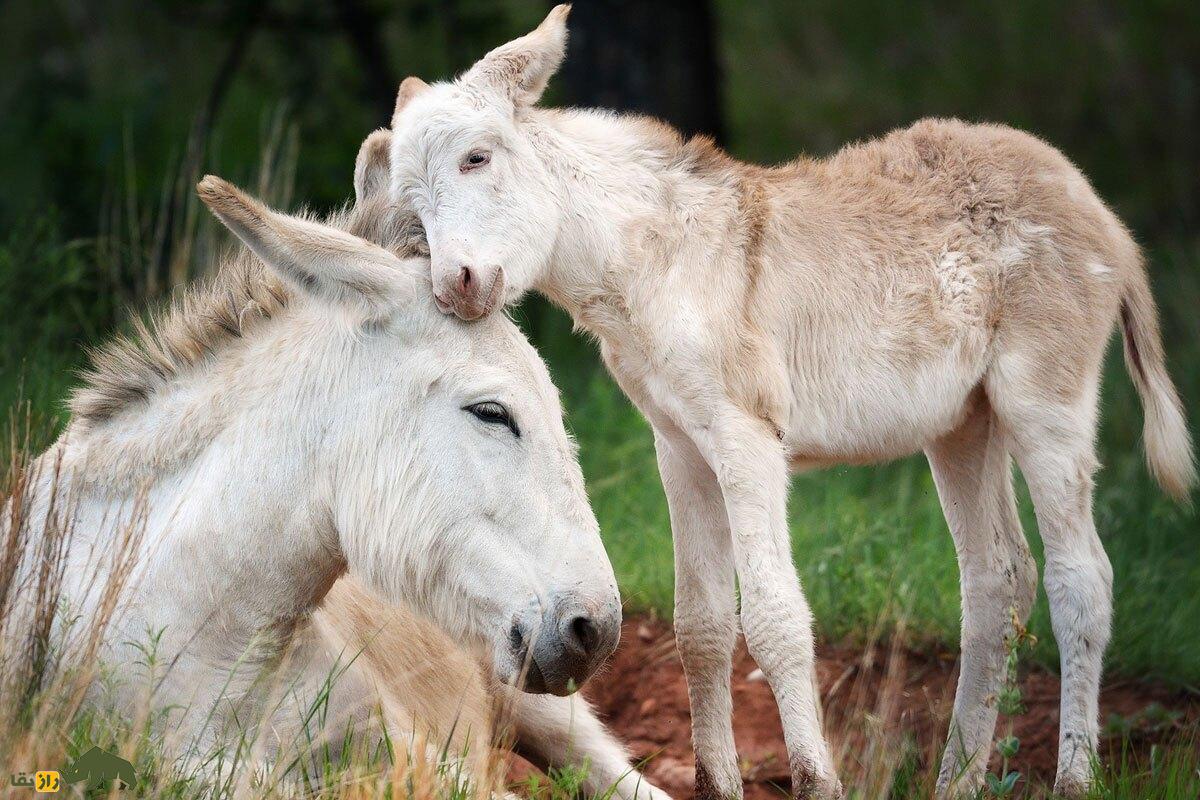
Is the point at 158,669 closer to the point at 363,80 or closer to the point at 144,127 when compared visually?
the point at 144,127

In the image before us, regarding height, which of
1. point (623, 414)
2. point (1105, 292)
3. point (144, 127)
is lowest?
point (623, 414)

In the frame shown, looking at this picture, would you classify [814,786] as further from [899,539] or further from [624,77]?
[624,77]

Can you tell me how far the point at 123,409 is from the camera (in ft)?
11.7

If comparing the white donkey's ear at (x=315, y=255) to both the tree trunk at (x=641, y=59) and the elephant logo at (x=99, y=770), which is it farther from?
the tree trunk at (x=641, y=59)

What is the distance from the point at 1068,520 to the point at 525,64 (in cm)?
221

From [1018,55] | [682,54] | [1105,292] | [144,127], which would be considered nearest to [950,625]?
[1105,292]

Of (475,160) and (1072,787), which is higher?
(475,160)

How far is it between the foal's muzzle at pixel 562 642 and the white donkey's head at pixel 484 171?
2.63 ft

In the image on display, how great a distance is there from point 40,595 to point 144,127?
6.68m

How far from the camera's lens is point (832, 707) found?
16.1ft

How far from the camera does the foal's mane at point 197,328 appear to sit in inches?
139

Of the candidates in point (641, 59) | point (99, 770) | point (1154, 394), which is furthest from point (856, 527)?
point (641, 59)

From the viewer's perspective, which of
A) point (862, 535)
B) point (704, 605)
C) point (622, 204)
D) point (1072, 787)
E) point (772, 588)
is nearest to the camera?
point (772, 588)

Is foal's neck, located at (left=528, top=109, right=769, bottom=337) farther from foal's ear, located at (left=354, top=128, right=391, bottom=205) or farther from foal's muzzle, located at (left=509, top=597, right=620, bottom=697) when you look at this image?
foal's muzzle, located at (left=509, top=597, right=620, bottom=697)
